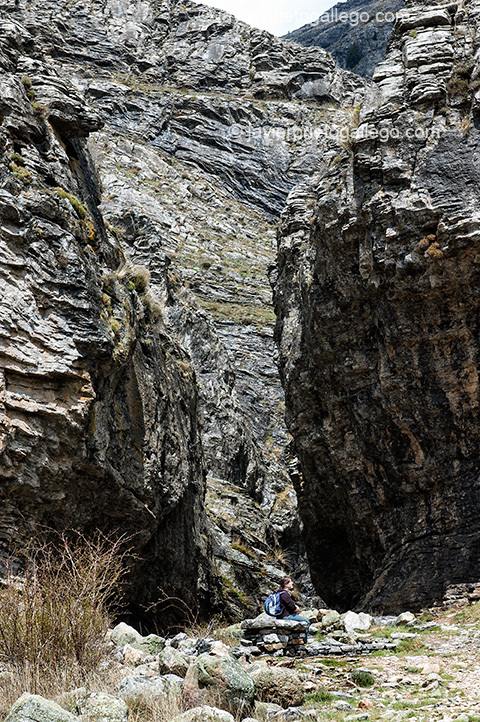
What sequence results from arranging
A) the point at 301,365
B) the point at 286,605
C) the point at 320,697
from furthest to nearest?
the point at 301,365
the point at 286,605
the point at 320,697

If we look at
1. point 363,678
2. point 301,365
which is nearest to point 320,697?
point 363,678

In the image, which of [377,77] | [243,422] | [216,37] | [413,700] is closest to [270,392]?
[243,422]

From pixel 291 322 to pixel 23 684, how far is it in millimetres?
17077

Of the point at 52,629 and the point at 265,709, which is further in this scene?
the point at 52,629

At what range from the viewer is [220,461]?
2784 cm

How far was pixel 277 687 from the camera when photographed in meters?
7.35

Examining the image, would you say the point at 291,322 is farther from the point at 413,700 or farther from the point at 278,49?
the point at 278,49

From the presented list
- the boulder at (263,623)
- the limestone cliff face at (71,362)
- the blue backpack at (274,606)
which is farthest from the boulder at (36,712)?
the blue backpack at (274,606)

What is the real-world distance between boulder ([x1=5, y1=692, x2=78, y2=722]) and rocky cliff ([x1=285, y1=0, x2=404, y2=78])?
97.6m

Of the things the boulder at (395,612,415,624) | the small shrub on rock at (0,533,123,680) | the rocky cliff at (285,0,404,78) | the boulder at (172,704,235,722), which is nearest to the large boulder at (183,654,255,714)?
the boulder at (172,704,235,722)

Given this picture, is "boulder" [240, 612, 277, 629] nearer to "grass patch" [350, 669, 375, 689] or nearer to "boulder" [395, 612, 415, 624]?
"grass patch" [350, 669, 375, 689]

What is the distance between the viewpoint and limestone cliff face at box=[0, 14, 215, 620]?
1108cm

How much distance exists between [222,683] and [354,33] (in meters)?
118

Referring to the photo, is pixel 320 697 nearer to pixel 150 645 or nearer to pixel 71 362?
pixel 150 645
